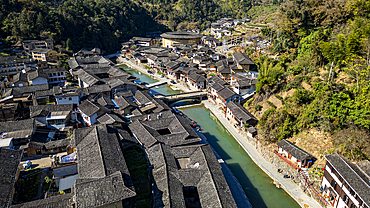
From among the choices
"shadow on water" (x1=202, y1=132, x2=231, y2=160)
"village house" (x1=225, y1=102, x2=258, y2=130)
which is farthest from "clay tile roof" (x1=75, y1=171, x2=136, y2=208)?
"village house" (x1=225, y1=102, x2=258, y2=130)

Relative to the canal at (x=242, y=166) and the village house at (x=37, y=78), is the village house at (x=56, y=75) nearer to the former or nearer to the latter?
the village house at (x=37, y=78)

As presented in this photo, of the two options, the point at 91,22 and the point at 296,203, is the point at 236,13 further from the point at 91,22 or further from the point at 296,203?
the point at 296,203

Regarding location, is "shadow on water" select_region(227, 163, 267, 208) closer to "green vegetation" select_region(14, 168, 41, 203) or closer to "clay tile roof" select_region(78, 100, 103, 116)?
"clay tile roof" select_region(78, 100, 103, 116)

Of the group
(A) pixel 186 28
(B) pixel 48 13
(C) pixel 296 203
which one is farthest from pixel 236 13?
(C) pixel 296 203

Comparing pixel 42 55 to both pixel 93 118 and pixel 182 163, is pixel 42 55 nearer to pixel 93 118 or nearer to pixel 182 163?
pixel 93 118

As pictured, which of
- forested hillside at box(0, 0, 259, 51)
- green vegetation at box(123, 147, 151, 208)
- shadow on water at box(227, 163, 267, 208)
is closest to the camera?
green vegetation at box(123, 147, 151, 208)

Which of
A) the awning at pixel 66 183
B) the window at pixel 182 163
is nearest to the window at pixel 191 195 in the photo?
the window at pixel 182 163
